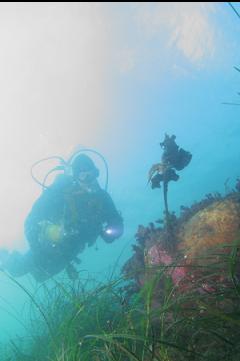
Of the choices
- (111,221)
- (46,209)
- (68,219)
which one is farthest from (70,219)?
(111,221)

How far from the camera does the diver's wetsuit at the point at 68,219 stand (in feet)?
34.1

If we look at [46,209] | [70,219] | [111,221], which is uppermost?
[46,209]

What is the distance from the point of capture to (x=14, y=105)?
100.0 feet

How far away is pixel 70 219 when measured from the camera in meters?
10.4

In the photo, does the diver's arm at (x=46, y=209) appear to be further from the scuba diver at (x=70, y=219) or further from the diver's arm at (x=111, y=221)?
the diver's arm at (x=111, y=221)

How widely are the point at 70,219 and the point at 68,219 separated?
8cm


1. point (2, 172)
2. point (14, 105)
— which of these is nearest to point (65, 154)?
point (2, 172)

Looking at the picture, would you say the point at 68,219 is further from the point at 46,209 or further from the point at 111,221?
the point at 111,221

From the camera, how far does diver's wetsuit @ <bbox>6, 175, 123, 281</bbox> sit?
10391 millimetres

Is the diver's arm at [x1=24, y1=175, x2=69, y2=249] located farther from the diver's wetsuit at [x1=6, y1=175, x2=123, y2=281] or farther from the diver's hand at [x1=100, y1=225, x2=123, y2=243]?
the diver's hand at [x1=100, y1=225, x2=123, y2=243]

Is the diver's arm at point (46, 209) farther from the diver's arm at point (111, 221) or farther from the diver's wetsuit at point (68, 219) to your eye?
the diver's arm at point (111, 221)

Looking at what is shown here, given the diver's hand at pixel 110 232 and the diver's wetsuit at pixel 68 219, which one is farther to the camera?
the diver's hand at pixel 110 232

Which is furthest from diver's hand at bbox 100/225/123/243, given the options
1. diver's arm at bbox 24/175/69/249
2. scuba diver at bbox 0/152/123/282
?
diver's arm at bbox 24/175/69/249

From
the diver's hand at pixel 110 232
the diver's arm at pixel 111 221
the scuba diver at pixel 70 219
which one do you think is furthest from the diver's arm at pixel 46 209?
the diver's hand at pixel 110 232
